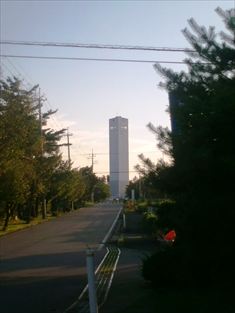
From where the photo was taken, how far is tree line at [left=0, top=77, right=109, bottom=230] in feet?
126

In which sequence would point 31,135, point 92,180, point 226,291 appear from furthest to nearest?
point 92,180, point 31,135, point 226,291

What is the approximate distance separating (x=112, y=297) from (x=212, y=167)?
4.25 meters

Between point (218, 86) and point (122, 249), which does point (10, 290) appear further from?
point (122, 249)

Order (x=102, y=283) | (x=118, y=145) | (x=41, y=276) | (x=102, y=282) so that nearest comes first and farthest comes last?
1. (x=102, y=283)
2. (x=102, y=282)
3. (x=41, y=276)
4. (x=118, y=145)

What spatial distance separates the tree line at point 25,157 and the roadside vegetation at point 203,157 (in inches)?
1092

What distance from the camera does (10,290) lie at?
14.0 metres

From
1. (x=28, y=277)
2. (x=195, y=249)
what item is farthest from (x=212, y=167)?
(x=28, y=277)

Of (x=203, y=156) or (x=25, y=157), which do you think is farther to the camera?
(x=25, y=157)

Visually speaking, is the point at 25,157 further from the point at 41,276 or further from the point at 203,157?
the point at 203,157

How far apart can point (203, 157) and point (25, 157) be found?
3928 centimetres

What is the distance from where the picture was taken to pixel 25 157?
46.8 m

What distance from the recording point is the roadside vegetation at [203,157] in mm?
8641

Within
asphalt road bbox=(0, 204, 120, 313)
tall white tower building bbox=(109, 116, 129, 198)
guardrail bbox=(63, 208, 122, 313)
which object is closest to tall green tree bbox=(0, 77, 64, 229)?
Result: asphalt road bbox=(0, 204, 120, 313)

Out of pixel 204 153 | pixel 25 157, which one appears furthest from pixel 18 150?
pixel 204 153
